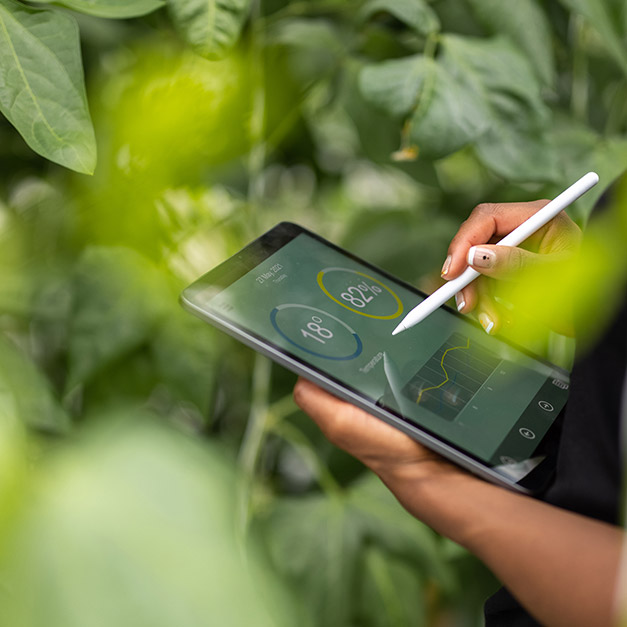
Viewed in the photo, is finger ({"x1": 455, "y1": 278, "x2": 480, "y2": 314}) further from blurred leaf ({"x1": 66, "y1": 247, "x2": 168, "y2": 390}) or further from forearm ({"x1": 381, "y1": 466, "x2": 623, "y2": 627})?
blurred leaf ({"x1": 66, "y1": 247, "x2": 168, "y2": 390})

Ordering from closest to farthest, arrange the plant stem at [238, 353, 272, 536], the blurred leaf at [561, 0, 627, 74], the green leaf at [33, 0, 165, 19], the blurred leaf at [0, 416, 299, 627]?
the blurred leaf at [0, 416, 299, 627] → the green leaf at [33, 0, 165, 19] → the blurred leaf at [561, 0, 627, 74] → the plant stem at [238, 353, 272, 536]

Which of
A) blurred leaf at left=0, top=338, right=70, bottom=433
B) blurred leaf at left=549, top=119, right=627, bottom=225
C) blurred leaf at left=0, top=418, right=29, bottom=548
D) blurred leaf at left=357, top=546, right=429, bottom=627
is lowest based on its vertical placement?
blurred leaf at left=357, top=546, right=429, bottom=627

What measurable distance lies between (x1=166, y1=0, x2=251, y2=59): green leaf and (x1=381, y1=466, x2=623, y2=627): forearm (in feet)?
0.88

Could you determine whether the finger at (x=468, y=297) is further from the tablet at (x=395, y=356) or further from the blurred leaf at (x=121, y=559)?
the blurred leaf at (x=121, y=559)

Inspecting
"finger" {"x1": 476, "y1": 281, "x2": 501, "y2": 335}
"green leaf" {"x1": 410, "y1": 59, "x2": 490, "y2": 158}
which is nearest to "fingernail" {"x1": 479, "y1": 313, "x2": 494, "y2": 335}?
"finger" {"x1": 476, "y1": 281, "x2": 501, "y2": 335}

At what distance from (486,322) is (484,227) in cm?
6

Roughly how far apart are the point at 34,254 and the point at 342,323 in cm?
22

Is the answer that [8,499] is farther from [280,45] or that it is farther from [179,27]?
[280,45]

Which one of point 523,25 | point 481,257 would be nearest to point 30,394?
point 481,257

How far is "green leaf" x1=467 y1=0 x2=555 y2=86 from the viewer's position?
1.61ft

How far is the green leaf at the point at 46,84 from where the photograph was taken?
33 centimetres

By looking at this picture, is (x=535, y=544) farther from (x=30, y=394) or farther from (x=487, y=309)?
(x=30, y=394)

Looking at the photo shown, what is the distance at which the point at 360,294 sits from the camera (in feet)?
1.43

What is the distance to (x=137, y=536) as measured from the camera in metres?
0.24
